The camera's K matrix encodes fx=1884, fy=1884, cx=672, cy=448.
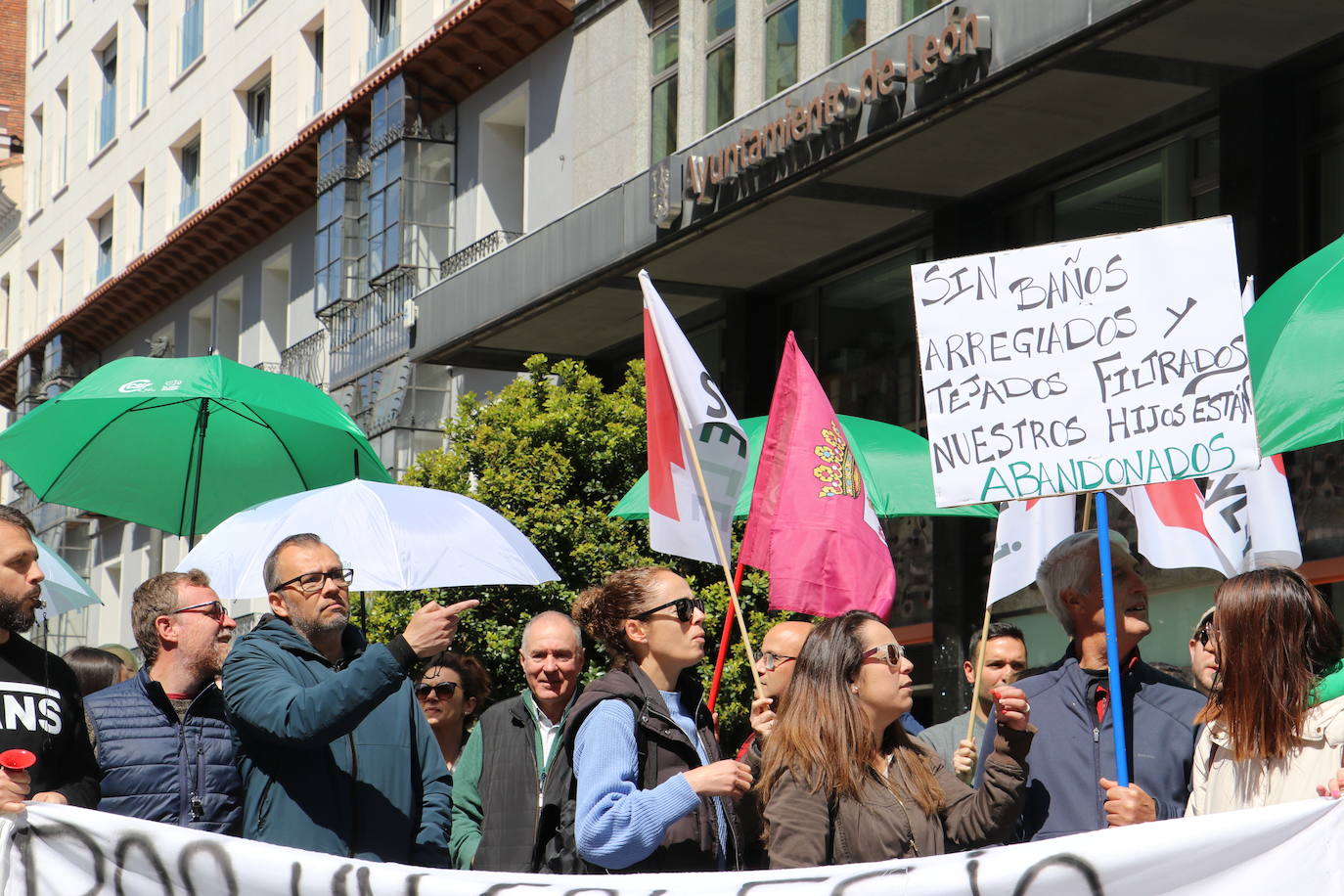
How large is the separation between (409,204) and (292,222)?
20.1 feet

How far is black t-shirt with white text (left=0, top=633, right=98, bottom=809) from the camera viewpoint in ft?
16.2

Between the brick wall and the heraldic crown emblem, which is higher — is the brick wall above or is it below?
above

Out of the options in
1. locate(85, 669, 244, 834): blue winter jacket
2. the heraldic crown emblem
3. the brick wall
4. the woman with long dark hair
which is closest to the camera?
the woman with long dark hair

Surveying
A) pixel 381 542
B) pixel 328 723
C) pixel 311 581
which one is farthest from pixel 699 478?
pixel 328 723

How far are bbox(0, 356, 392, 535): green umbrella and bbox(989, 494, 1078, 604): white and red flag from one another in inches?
142

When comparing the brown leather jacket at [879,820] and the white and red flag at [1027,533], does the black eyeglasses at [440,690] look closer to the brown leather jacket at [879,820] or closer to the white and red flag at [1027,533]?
the white and red flag at [1027,533]

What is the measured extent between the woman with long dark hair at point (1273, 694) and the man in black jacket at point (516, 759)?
2775 mm

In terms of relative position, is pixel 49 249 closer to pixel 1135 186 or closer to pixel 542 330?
pixel 542 330

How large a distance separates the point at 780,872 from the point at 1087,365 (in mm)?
1708

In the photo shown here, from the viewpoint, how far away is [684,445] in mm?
6902

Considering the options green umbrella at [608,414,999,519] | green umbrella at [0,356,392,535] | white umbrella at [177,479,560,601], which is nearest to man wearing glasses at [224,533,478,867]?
white umbrella at [177,479,560,601]

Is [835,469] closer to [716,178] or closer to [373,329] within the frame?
[716,178]

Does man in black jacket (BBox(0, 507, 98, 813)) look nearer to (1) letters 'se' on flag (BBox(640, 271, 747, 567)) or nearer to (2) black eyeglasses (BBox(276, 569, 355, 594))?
(2) black eyeglasses (BBox(276, 569, 355, 594))

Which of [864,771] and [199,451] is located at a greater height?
[199,451]
